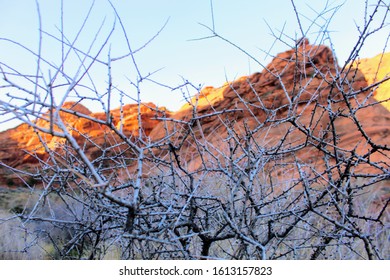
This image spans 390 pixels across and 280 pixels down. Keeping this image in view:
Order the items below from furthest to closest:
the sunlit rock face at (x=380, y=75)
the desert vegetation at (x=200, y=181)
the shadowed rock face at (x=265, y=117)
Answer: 1. the sunlit rock face at (x=380, y=75)
2. the shadowed rock face at (x=265, y=117)
3. the desert vegetation at (x=200, y=181)

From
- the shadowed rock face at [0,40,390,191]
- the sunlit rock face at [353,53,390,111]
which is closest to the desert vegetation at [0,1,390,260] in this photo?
the shadowed rock face at [0,40,390,191]

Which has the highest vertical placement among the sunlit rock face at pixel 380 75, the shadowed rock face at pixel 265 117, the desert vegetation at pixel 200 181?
the sunlit rock face at pixel 380 75

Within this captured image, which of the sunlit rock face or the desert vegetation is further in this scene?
the sunlit rock face

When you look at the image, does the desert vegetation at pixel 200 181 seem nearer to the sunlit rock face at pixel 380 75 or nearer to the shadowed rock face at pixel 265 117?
the shadowed rock face at pixel 265 117

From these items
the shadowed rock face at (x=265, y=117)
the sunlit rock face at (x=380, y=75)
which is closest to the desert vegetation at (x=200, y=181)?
the shadowed rock face at (x=265, y=117)

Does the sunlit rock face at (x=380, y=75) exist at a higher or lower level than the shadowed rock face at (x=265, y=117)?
higher

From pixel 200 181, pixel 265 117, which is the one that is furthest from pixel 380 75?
pixel 200 181

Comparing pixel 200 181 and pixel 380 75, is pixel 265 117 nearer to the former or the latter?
pixel 380 75

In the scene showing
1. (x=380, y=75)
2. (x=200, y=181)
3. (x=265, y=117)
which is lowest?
(x=200, y=181)

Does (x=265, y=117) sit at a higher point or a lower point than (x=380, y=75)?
lower

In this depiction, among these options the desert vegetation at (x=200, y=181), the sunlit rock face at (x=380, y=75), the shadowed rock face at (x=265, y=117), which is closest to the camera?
the desert vegetation at (x=200, y=181)

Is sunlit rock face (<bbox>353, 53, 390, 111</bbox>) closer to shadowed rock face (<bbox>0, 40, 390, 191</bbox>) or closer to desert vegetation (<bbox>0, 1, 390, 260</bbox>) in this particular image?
shadowed rock face (<bbox>0, 40, 390, 191</bbox>)

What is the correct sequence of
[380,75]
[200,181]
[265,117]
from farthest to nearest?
[380,75]
[265,117]
[200,181]
